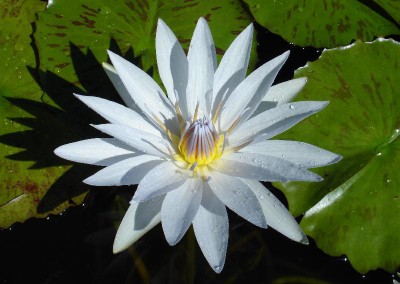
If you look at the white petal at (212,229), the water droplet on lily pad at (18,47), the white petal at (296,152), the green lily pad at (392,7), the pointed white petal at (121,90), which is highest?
the water droplet on lily pad at (18,47)

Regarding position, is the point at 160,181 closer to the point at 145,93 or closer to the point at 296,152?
the point at 145,93

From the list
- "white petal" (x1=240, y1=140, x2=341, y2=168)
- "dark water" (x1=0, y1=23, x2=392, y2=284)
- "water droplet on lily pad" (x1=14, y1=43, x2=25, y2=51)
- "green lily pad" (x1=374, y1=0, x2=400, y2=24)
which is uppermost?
"water droplet on lily pad" (x1=14, y1=43, x2=25, y2=51)

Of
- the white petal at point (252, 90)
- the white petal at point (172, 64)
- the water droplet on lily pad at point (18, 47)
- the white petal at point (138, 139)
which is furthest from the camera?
the water droplet on lily pad at point (18, 47)

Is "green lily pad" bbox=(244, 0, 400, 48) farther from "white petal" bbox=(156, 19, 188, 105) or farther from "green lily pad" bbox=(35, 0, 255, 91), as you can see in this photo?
"white petal" bbox=(156, 19, 188, 105)

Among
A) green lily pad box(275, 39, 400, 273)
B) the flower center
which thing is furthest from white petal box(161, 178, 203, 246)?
green lily pad box(275, 39, 400, 273)

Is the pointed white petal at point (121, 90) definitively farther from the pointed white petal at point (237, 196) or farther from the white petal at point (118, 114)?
the pointed white petal at point (237, 196)

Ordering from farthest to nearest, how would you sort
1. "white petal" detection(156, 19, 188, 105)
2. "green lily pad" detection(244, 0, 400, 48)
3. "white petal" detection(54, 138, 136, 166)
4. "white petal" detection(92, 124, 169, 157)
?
"green lily pad" detection(244, 0, 400, 48) → "white petal" detection(156, 19, 188, 105) → "white petal" detection(54, 138, 136, 166) → "white petal" detection(92, 124, 169, 157)

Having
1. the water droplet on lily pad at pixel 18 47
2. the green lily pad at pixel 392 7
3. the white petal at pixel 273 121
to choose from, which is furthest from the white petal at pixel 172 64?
the green lily pad at pixel 392 7
